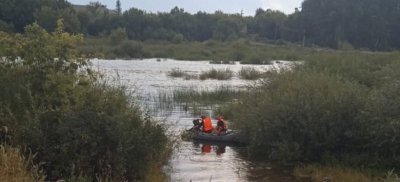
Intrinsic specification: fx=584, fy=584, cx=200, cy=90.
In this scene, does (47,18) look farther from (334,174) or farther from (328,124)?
(334,174)

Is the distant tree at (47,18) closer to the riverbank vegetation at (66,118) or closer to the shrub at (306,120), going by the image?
the shrub at (306,120)

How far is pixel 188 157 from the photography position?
17.6m

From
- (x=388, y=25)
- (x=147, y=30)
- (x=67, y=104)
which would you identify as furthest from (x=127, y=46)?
(x=67, y=104)

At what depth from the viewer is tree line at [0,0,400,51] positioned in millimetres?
86875

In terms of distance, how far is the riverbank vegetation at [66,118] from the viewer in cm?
1170

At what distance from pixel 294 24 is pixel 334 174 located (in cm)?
8613

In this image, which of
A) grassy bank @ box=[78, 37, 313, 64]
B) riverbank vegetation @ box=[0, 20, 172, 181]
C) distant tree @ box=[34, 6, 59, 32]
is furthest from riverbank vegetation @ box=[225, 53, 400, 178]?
distant tree @ box=[34, 6, 59, 32]

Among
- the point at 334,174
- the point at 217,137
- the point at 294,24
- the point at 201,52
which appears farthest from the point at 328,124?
the point at 294,24

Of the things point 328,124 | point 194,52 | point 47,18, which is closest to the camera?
point 328,124

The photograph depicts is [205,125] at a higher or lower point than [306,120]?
lower

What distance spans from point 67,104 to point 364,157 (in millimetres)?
8420

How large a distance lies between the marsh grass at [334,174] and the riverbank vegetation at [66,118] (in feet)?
13.5

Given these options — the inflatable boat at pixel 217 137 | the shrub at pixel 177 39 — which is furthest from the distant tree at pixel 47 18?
the inflatable boat at pixel 217 137

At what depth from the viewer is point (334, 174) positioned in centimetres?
1544
